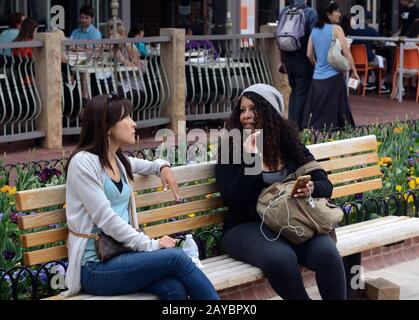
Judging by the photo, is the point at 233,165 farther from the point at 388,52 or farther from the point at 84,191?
the point at 388,52

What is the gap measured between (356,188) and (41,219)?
99.2 inches

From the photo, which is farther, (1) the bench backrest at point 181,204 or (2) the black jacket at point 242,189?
(2) the black jacket at point 242,189

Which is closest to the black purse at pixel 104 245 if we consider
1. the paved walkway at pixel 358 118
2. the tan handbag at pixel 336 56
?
the paved walkway at pixel 358 118

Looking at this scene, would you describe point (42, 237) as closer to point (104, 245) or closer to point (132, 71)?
point (104, 245)

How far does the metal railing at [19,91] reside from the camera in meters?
10.6

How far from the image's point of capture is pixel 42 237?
509 centimetres

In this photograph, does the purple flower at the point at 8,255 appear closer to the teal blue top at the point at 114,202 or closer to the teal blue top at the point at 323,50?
the teal blue top at the point at 114,202

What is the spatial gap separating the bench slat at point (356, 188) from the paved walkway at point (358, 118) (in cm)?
250

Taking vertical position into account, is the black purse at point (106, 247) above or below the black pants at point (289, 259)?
above

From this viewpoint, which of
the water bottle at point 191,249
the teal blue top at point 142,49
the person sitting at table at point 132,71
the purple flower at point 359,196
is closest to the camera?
the water bottle at point 191,249

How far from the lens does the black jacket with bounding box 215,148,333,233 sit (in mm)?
5672

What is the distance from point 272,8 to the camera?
19.5m

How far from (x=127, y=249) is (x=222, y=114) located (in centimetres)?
774

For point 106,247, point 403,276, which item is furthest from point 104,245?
point 403,276
